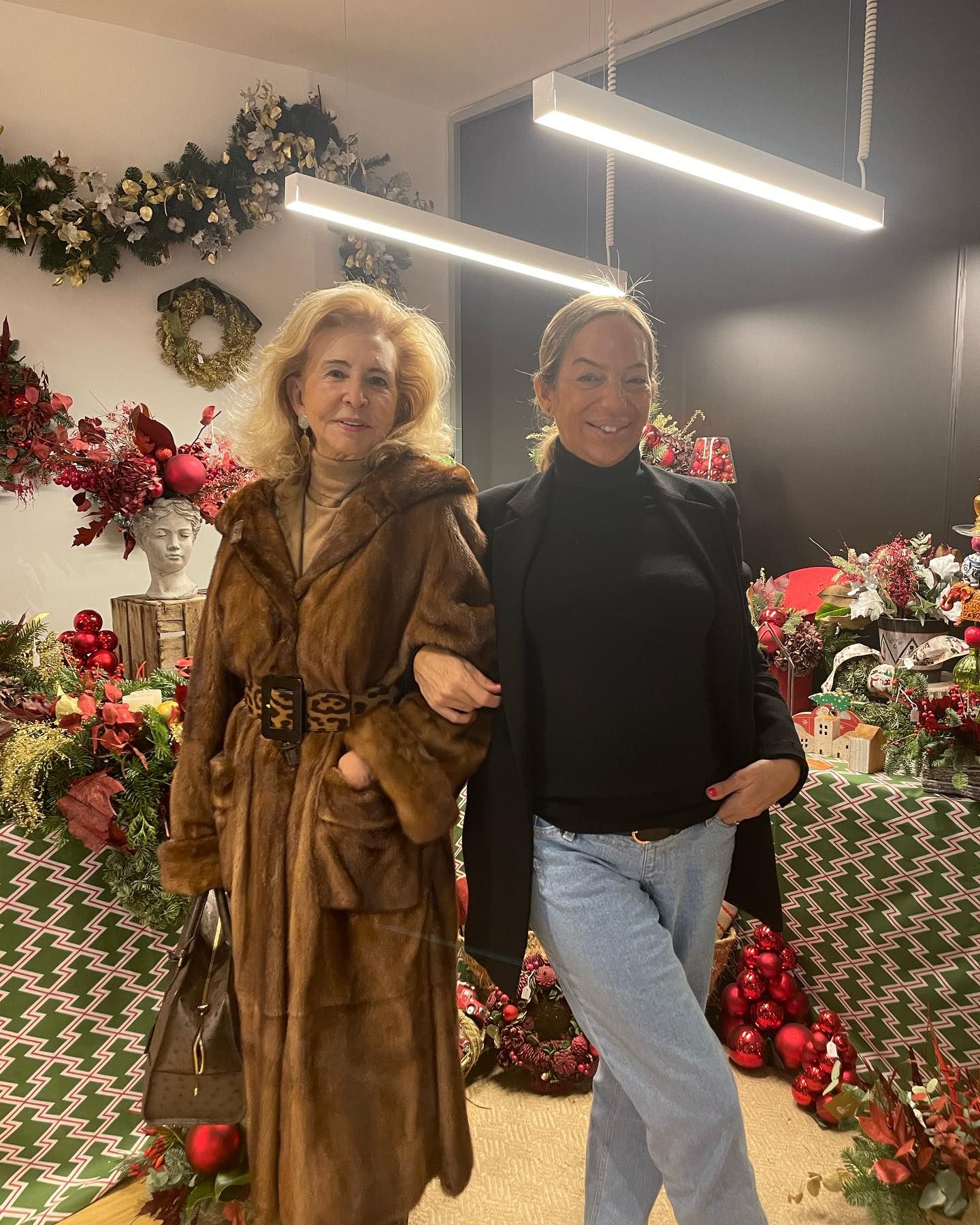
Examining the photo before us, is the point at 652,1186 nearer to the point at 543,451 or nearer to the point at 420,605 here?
the point at 420,605

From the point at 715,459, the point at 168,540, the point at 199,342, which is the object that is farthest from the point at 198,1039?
the point at 199,342

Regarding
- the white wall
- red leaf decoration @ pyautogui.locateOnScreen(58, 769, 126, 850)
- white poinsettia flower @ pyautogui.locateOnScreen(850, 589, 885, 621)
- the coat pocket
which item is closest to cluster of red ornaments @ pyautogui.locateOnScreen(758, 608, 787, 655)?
white poinsettia flower @ pyautogui.locateOnScreen(850, 589, 885, 621)

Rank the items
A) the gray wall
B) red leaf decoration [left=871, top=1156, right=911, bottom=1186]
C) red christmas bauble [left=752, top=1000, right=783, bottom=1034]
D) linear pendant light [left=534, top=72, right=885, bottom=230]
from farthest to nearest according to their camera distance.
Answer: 1. the gray wall
2. red christmas bauble [left=752, top=1000, right=783, bottom=1034]
3. red leaf decoration [left=871, top=1156, right=911, bottom=1186]
4. linear pendant light [left=534, top=72, right=885, bottom=230]

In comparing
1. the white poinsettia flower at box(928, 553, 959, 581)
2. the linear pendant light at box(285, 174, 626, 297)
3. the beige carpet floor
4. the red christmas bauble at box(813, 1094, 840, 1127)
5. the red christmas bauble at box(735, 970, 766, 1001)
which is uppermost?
the linear pendant light at box(285, 174, 626, 297)

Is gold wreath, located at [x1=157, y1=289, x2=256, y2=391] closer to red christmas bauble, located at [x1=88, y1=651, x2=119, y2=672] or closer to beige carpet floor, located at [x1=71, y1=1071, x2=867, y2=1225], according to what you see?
red christmas bauble, located at [x1=88, y1=651, x2=119, y2=672]

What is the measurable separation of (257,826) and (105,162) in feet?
9.94

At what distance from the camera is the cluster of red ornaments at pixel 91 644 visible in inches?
85.1

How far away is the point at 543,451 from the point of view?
144 cm

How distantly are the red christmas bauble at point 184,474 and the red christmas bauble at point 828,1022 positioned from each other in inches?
75.2

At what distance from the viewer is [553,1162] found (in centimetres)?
192

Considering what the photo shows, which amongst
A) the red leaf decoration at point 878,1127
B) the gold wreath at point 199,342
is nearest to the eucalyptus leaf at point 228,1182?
the red leaf decoration at point 878,1127

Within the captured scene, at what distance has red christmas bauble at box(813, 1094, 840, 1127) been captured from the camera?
203 cm

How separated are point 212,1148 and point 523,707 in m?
1.21

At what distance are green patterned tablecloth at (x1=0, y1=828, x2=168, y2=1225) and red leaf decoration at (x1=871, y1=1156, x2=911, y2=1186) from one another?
1.47m
